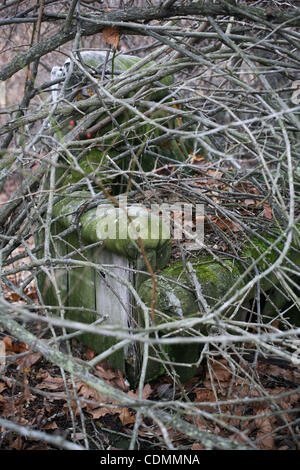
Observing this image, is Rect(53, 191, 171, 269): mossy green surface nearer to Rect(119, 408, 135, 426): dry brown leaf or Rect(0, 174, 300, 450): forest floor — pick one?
Rect(0, 174, 300, 450): forest floor

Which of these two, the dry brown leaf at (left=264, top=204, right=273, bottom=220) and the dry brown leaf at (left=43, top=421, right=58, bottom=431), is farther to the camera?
the dry brown leaf at (left=264, top=204, right=273, bottom=220)

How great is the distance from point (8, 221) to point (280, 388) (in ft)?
7.65

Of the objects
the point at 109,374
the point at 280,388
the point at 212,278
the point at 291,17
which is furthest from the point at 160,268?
the point at 291,17

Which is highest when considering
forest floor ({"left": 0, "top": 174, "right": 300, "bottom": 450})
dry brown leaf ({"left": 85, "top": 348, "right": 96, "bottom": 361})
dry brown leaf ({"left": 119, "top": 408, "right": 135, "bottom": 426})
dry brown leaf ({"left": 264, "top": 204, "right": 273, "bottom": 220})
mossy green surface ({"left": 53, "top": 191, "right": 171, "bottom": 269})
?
dry brown leaf ({"left": 264, "top": 204, "right": 273, "bottom": 220})

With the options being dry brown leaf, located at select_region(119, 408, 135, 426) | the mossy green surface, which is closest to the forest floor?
dry brown leaf, located at select_region(119, 408, 135, 426)

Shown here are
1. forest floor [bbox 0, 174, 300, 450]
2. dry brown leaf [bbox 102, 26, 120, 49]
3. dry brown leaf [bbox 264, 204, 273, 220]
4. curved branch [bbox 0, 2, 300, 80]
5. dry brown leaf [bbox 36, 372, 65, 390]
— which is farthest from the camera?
dry brown leaf [bbox 264, 204, 273, 220]

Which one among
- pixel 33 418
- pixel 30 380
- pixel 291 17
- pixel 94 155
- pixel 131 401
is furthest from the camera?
pixel 94 155

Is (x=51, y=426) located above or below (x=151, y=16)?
below

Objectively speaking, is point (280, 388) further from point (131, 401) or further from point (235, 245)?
point (131, 401)

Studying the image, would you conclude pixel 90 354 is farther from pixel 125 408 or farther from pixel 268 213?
pixel 268 213

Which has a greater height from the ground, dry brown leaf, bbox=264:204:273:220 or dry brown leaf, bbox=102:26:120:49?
dry brown leaf, bbox=102:26:120:49

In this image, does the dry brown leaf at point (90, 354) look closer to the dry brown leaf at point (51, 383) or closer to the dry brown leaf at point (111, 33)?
the dry brown leaf at point (51, 383)

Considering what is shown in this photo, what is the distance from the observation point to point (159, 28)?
2326 millimetres

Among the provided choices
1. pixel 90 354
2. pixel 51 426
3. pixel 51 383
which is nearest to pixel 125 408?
pixel 51 426
